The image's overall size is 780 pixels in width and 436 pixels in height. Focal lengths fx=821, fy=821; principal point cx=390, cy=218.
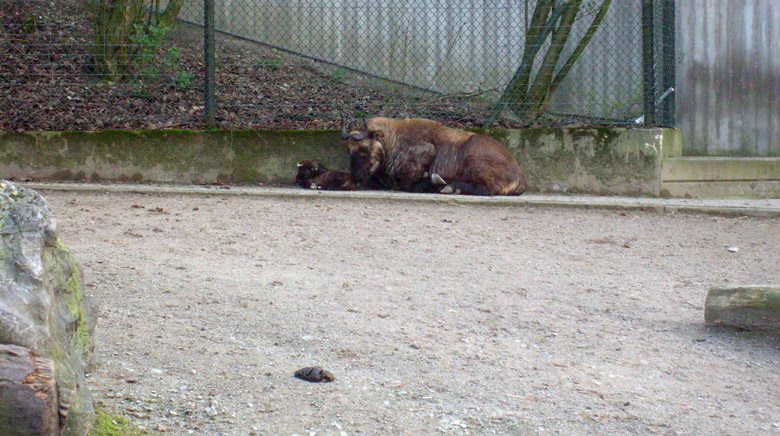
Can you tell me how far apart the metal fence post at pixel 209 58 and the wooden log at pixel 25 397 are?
6.35 m

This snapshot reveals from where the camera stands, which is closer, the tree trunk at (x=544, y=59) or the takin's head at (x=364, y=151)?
the takin's head at (x=364, y=151)

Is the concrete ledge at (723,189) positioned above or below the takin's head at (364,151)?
below

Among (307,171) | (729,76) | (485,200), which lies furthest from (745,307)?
(729,76)

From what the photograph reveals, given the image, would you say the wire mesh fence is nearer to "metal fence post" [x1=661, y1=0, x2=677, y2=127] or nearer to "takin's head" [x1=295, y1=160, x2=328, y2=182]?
"metal fence post" [x1=661, y1=0, x2=677, y2=127]

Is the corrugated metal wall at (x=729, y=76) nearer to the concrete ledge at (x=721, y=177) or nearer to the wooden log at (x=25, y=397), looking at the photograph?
the concrete ledge at (x=721, y=177)

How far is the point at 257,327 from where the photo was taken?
381cm

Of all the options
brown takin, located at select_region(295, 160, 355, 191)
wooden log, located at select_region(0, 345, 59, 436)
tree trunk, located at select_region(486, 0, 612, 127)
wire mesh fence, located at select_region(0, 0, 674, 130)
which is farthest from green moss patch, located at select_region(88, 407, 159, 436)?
tree trunk, located at select_region(486, 0, 612, 127)

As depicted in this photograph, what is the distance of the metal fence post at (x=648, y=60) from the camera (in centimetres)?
817

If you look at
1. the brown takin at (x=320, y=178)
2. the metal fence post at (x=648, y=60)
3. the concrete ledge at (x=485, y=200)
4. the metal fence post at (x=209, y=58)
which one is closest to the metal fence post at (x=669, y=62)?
the metal fence post at (x=648, y=60)

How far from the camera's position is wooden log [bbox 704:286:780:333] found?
3834mm

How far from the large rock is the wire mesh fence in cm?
587

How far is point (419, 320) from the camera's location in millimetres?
4059

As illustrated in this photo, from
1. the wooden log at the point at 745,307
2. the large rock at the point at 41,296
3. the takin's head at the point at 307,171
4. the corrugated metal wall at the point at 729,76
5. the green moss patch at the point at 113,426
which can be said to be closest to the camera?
the large rock at the point at 41,296

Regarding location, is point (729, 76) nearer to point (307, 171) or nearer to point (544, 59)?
point (544, 59)
